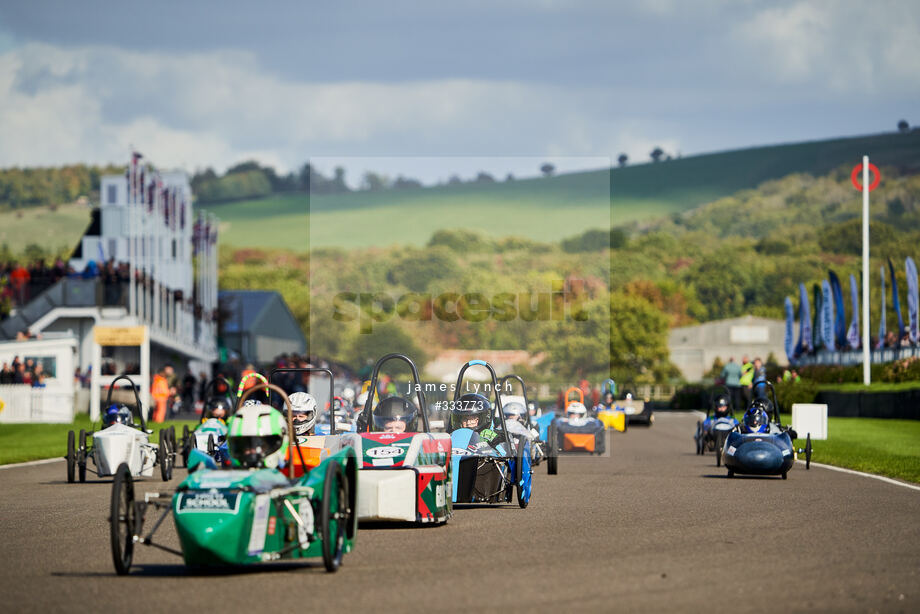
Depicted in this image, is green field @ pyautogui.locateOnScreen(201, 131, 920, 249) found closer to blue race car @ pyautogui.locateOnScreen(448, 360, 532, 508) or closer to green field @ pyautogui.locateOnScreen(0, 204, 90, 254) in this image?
green field @ pyautogui.locateOnScreen(0, 204, 90, 254)

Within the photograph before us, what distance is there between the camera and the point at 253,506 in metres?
10.3

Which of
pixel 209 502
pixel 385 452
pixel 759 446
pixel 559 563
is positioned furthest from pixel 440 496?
pixel 759 446

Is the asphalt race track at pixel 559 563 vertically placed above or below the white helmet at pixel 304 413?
below

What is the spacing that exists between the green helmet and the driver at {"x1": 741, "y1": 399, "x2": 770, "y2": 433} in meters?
12.1

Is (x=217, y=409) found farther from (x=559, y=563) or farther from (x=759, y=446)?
(x=559, y=563)

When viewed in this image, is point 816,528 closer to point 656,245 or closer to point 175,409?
point 175,409

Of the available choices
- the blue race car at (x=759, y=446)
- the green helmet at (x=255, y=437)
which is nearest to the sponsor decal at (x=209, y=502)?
the green helmet at (x=255, y=437)

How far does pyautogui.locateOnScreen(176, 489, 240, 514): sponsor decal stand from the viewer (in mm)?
10195

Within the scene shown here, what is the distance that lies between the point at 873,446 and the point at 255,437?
23125 mm

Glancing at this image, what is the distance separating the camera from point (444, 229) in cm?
14462

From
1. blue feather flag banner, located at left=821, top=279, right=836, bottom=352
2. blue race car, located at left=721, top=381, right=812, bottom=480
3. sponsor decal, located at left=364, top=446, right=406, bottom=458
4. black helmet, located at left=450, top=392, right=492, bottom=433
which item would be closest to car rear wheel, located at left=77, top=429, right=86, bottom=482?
black helmet, located at left=450, top=392, right=492, bottom=433

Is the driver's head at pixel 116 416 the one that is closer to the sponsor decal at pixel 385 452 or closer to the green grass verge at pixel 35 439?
the green grass verge at pixel 35 439

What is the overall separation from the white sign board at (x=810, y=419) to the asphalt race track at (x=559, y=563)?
40.8ft

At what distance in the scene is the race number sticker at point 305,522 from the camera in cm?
1075
